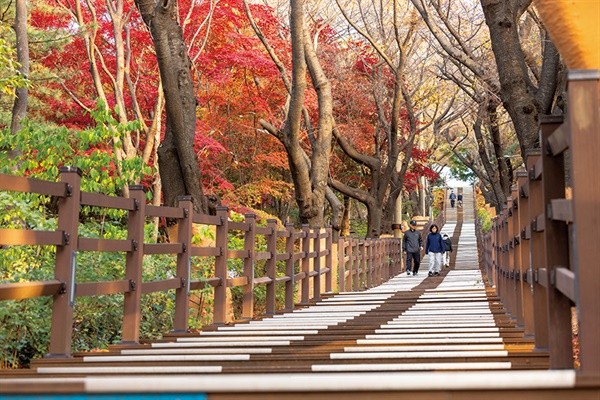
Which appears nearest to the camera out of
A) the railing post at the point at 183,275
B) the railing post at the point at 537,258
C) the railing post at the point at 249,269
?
the railing post at the point at 537,258

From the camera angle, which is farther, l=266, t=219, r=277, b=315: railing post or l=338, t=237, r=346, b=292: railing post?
l=338, t=237, r=346, b=292: railing post

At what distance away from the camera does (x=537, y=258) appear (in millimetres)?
4883

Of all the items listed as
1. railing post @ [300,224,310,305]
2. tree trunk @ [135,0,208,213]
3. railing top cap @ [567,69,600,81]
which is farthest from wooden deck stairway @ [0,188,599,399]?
tree trunk @ [135,0,208,213]

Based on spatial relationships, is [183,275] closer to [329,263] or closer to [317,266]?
[317,266]

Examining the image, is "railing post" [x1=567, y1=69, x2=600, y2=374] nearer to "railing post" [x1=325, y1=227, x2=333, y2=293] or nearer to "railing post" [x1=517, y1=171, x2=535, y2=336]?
"railing post" [x1=517, y1=171, x2=535, y2=336]

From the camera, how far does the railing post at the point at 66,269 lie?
5441 mm

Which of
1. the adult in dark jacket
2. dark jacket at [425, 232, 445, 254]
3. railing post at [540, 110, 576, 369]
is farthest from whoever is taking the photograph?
the adult in dark jacket

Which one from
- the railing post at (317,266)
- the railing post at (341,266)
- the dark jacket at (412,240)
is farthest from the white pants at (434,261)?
the railing post at (317,266)

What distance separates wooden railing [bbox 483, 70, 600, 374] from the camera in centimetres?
297

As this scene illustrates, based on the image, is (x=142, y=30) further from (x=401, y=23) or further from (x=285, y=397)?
(x=285, y=397)

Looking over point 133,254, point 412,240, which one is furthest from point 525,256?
point 412,240

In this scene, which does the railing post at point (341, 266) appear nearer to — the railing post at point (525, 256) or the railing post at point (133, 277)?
the railing post at point (525, 256)

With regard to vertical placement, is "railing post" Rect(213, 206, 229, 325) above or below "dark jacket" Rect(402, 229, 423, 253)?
below

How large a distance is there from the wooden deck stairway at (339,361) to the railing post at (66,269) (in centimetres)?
15
